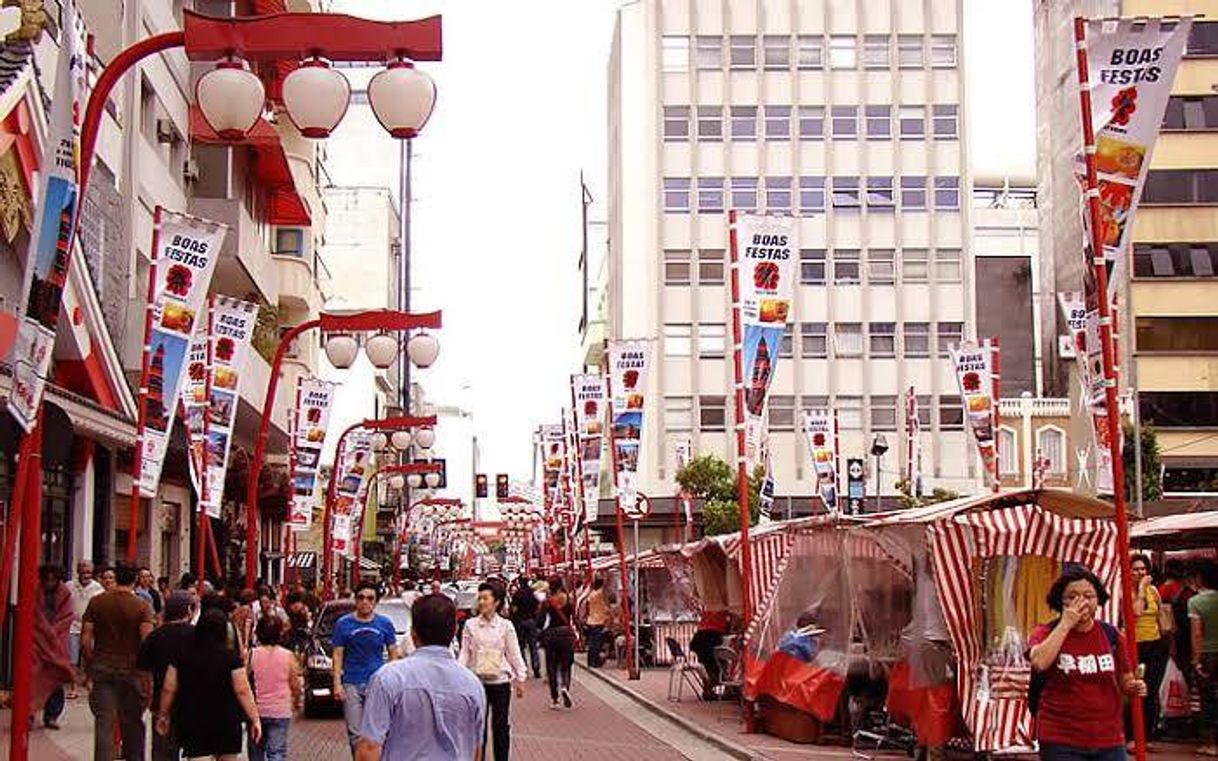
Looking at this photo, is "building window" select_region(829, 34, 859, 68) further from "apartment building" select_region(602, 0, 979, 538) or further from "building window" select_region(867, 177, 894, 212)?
"building window" select_region(867, 177, 894, 212)

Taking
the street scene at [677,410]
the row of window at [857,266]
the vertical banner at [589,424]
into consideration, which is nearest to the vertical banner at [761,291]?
the street scene at [677,410]

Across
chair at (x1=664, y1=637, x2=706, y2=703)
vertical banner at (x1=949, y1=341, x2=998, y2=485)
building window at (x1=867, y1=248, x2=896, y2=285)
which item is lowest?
chair at (x1=664, y1=637, x2=706, y2=703)

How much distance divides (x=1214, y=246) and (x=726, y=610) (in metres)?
46.5

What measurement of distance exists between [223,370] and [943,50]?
54.0m

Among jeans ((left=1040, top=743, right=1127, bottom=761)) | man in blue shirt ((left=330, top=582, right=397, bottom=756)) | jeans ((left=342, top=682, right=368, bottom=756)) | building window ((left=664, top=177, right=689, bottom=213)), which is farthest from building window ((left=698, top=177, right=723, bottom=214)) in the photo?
jeans ((left=1040, top=743, right=1127, bottom=761))

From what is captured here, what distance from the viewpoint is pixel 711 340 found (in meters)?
72.6

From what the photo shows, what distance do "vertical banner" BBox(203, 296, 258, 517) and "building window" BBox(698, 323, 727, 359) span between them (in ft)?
160

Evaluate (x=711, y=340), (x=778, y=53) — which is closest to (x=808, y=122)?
(x=778, y=53)

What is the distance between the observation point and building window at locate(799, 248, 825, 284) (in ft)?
240

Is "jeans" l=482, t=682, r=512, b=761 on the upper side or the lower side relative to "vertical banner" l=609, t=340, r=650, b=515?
lower

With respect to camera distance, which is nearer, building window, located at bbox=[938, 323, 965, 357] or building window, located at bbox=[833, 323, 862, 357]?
building window, located at bbox=[938, 323, 965, 357]

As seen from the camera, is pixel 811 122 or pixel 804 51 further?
pixel 804 51

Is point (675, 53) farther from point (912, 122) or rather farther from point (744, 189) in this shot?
point (912, 122)

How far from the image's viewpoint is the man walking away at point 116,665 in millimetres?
14242
